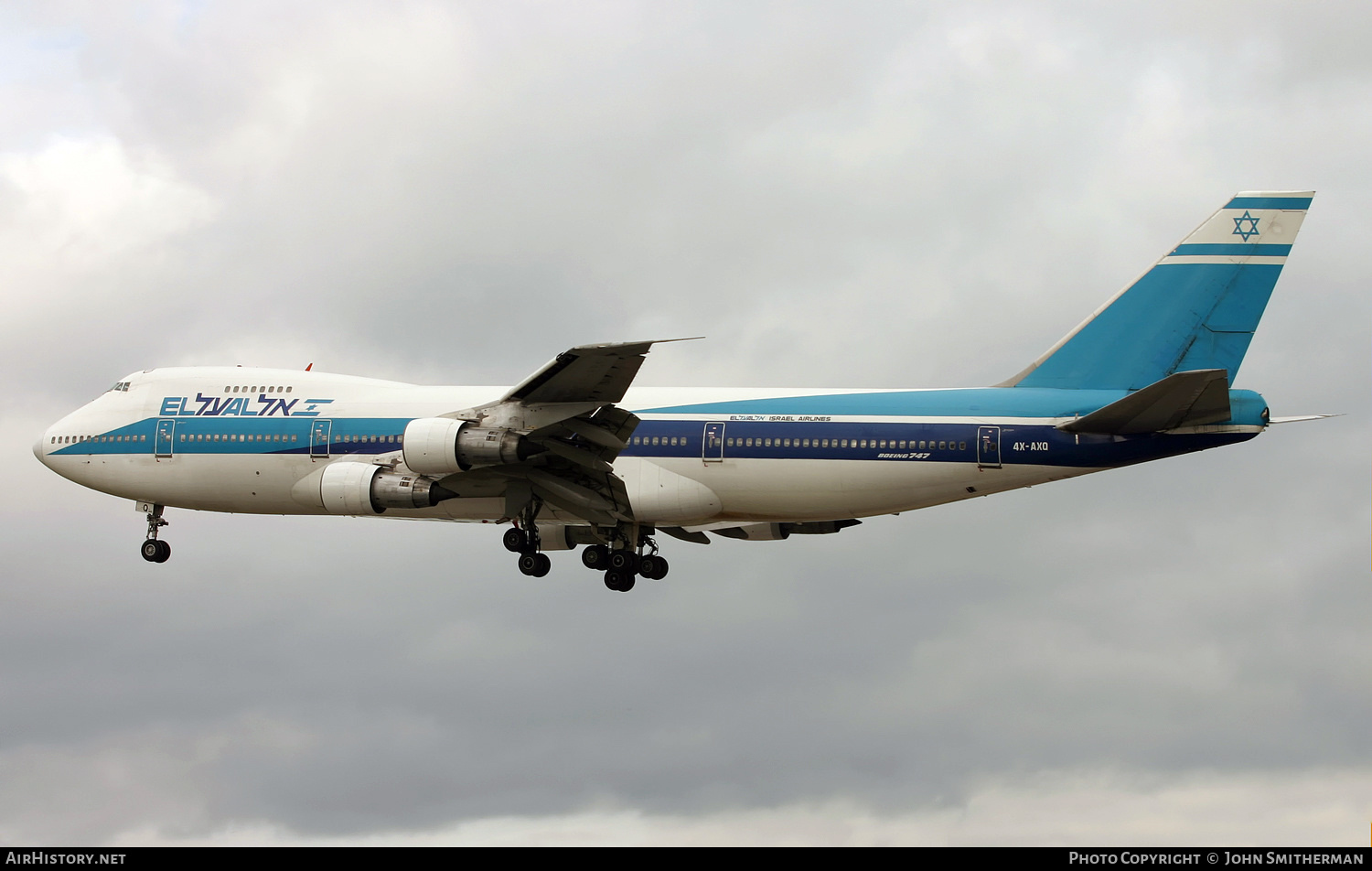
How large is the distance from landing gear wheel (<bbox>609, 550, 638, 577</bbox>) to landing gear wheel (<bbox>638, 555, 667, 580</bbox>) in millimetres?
226

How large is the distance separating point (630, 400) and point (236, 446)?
12097 millimetres

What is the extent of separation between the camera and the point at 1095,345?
132 ft

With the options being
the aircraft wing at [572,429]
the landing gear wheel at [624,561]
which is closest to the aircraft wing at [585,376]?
the aircraft wing at [572,429]

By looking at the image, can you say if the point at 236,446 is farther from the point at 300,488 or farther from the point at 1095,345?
the point at 1095,345

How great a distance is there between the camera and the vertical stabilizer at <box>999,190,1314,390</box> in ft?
130

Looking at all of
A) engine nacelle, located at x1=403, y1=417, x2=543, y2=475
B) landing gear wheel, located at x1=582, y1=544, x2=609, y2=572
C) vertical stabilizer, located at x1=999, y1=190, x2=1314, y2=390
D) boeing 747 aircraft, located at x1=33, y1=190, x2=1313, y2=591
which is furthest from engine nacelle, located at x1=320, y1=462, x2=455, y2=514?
vertical stabilizer, located at x1=999, y1=190, x2=1314, y2=390

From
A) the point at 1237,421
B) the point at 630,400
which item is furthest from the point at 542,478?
the point at 1237,421

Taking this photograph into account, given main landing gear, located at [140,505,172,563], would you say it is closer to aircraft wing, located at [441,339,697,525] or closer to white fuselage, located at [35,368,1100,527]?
white fuselage, located at [35,368,1100,527]

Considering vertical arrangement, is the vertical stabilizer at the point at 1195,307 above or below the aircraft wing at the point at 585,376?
above

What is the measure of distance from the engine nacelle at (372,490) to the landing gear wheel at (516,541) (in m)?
2.89

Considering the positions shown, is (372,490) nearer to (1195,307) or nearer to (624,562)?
(624,562)

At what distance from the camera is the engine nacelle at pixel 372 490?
40.2 metres

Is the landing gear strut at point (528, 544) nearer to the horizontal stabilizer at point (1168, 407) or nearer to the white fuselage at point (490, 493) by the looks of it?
the white fuselage at point (490, 493)

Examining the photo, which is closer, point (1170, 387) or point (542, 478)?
point (1170, 387)
